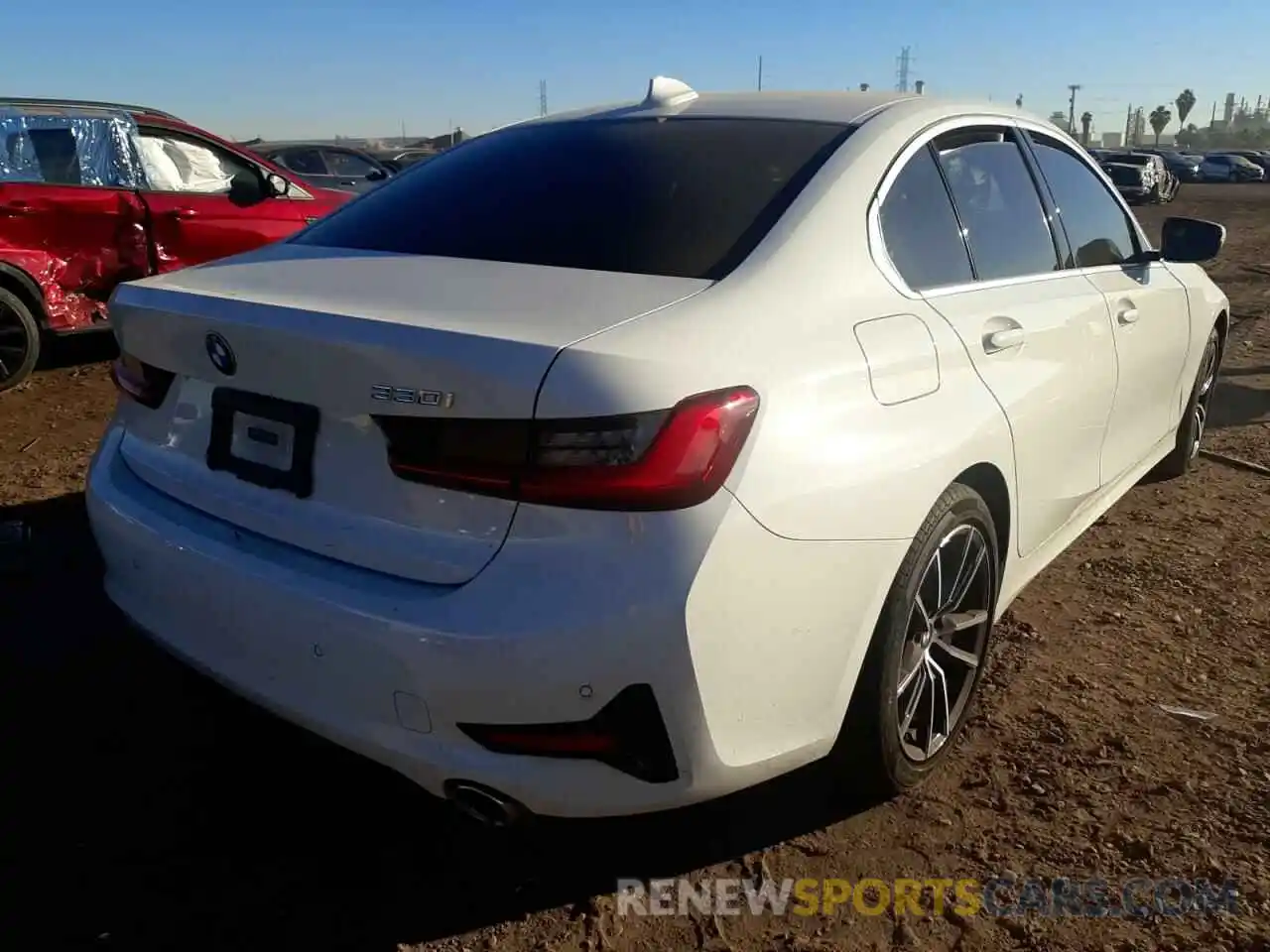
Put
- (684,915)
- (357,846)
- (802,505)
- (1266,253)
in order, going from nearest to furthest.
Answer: (802,505)
(684,915)
(357,846)
(1266,253)

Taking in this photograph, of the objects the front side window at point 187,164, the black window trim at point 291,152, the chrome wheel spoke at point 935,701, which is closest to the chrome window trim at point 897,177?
the chrome wheel spoke at point 935,701

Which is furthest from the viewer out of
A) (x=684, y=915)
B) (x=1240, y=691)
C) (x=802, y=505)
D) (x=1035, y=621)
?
(x=1035, y=621)

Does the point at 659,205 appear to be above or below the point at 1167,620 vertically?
above

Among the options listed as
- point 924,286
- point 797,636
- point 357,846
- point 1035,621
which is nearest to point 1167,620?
point 1035,621

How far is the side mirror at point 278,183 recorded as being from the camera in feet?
24.1

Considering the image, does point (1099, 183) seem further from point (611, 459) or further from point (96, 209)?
point (96, 209)

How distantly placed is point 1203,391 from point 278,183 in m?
5.98

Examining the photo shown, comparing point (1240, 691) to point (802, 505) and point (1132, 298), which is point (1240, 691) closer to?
point (1132, 298)

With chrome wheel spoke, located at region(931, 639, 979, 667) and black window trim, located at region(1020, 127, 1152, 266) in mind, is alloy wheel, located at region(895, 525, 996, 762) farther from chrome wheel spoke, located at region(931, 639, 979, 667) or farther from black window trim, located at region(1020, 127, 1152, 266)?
black window trim, located at region(1020, 127, 1152, 266)

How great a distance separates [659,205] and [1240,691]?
2.22 metres

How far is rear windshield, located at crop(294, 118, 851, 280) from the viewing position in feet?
7.59

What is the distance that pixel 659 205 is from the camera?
2.45 metres

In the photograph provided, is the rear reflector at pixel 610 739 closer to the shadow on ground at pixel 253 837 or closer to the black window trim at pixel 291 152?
the shadow on ground at pixel 253 837

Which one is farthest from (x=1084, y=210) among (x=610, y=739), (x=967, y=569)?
(x=610, y=739)
